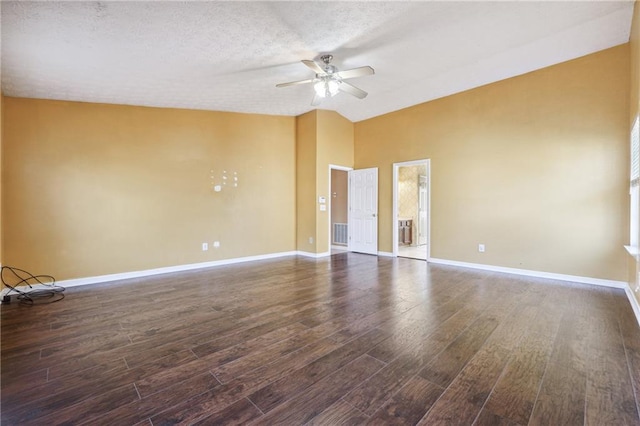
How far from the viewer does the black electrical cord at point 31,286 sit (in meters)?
3.65

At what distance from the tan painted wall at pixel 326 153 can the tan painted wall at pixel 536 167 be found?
1.62 metres

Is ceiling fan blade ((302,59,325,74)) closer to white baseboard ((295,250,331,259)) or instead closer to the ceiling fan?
the ceiling fan

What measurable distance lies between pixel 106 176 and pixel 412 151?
5.64 meters

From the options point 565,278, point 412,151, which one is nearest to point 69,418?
point 565,278

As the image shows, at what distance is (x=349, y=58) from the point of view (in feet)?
13.1

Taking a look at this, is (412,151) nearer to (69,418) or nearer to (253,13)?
(253,13)

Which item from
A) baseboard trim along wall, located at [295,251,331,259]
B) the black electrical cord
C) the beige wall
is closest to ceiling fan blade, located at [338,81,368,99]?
the beige wall

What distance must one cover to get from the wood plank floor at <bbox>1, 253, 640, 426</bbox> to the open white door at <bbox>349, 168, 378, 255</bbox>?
10.1ft

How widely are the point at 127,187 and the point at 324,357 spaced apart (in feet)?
14.0

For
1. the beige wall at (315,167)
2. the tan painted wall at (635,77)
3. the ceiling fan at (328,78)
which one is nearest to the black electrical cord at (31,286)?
the ceiling fan at (328,78)

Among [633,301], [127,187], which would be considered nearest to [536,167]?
[633,301]

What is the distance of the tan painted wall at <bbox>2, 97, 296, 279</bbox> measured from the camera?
3963 millimetres

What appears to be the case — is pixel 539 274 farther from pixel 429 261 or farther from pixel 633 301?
pixel 429 261

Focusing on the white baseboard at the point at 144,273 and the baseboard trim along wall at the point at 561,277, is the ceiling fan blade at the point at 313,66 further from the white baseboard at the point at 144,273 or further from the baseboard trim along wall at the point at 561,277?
the baseboard trim along wall at the point at 561,277
